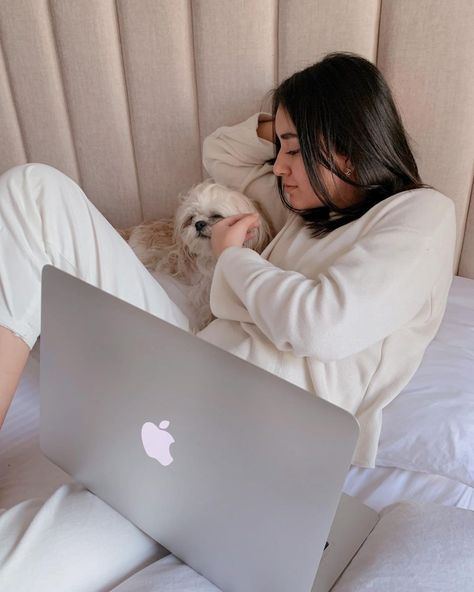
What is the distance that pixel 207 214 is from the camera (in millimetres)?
1225

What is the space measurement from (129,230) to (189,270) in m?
0.24

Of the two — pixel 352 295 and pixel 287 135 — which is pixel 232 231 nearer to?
pixel 287 135

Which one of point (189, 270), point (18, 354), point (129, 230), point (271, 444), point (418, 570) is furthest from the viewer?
point (129, 230)

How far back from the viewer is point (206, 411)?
54 centimetres

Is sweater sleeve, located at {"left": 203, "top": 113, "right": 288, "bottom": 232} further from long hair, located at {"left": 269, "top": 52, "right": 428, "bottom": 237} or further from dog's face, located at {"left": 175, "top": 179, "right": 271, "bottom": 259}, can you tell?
long hair, located at {"left": 269, "top": 52, "right": 428, "bottom": 237}

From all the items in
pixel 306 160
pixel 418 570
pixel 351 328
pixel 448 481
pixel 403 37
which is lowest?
pixel 448 481

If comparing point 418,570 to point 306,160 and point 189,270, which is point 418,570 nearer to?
point 306,160

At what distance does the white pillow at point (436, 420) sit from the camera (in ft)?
2.68

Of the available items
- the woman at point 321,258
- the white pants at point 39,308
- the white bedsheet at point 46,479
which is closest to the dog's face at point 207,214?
the woman at point 321,258

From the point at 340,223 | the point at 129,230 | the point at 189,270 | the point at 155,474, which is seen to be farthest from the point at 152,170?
the point at 155,474

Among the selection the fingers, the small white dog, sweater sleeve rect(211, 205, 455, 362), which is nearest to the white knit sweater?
sweater sleeve rect(211, 205, 455, 362)

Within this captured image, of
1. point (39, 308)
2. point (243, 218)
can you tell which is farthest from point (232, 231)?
point (39, 308)

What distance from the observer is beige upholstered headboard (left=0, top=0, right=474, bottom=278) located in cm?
105

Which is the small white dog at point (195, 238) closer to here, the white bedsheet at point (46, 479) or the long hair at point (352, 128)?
the long hair at point (352, 128)
